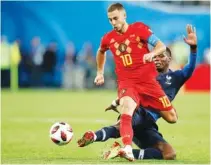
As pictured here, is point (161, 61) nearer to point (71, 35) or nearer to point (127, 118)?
point (127, 118)

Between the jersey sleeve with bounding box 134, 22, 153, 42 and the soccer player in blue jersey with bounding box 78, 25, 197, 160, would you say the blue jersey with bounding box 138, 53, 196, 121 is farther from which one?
the jersey sleeve with bounding box 134, 22, 153, 42

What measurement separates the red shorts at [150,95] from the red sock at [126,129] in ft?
1.65

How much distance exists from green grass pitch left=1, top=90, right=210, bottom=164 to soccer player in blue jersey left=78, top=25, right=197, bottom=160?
12.1 inches

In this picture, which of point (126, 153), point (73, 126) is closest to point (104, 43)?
point (126, 153)

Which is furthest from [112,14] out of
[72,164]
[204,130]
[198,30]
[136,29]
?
[198,30]

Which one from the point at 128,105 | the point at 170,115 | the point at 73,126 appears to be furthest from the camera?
the point at 73,126

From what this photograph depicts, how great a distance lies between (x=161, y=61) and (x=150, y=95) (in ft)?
3.08

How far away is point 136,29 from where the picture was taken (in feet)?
38.5

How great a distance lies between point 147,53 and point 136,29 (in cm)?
41

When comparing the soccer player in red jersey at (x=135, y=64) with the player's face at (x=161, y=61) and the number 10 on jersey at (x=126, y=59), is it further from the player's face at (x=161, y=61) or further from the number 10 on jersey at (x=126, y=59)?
the player's face at (x=161, y=61)

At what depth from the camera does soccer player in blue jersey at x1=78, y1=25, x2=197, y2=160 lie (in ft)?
38.1

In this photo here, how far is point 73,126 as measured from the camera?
18.5m

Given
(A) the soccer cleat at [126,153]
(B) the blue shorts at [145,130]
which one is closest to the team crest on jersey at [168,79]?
(B) the blue shorts at [145,130]

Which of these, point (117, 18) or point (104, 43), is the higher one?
point (117, 18)
